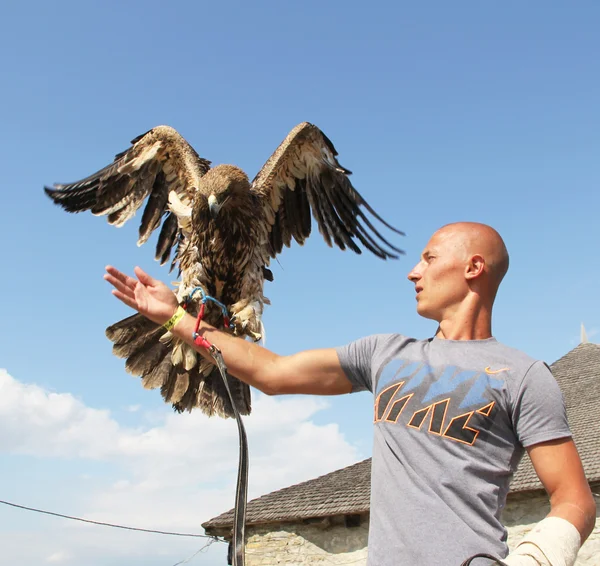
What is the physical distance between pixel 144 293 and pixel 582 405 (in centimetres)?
1394

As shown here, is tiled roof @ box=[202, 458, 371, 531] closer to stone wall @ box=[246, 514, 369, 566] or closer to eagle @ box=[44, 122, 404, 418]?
stone wall @ box=[246, 514, 369, 566]

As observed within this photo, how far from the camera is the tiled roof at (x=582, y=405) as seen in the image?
34.0 feet

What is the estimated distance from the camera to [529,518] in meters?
10.2

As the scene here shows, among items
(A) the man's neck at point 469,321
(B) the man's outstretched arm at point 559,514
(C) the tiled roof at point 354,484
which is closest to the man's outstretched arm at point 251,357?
(A) the man's neck at point 469,321

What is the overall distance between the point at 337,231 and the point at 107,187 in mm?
2013

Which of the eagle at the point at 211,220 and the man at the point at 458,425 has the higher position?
the eagle at the point at 211,220

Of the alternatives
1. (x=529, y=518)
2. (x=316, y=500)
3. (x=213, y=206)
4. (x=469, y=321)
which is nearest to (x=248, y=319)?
(x=213, y=206)

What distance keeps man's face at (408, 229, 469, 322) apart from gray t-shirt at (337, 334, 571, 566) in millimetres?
161

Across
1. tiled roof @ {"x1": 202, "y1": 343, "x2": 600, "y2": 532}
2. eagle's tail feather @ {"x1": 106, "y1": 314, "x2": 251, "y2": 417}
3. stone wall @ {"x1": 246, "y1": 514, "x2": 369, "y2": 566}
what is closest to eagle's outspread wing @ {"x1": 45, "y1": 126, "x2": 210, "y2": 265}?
eagle's tail feather @ {"x1": 106, "y1": 314, "x2": 251, "y2": 417}

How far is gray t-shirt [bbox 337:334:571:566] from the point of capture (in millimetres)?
1722

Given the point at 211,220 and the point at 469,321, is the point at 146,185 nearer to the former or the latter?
the point at 211,220

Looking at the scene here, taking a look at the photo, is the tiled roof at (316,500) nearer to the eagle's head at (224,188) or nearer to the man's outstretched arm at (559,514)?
the eagle's head at (224,188)

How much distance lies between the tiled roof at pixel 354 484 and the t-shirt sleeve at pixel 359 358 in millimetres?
8812

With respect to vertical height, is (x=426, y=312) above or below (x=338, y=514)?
below
